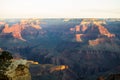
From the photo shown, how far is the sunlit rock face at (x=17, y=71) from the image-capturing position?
110ft

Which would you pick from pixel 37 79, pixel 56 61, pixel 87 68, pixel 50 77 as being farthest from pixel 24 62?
pixel 56 61

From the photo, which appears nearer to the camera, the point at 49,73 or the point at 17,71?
the point at 17,71

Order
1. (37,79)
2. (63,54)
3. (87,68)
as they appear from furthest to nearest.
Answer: (63,54) < (87,68) < (37,79)

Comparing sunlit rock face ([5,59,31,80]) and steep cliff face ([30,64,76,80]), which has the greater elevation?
sunlit rock face ([5,59,31,80])

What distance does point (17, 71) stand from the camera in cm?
3472

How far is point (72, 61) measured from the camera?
181125mm

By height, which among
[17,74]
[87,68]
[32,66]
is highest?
[17,74]

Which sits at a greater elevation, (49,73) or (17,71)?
(17,71)

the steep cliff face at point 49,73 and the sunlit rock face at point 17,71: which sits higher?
the sunlit rock face at point 17,71

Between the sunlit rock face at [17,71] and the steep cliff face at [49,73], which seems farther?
the steep cliff face at [49,73]

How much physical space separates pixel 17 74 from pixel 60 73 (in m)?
98.5

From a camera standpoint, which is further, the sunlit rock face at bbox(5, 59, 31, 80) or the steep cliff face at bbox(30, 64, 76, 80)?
the steep cliff face at bbox(30, 64, 76, 80)

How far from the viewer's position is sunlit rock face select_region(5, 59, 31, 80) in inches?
1322

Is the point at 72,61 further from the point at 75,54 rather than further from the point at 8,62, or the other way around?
the point at 8,62
